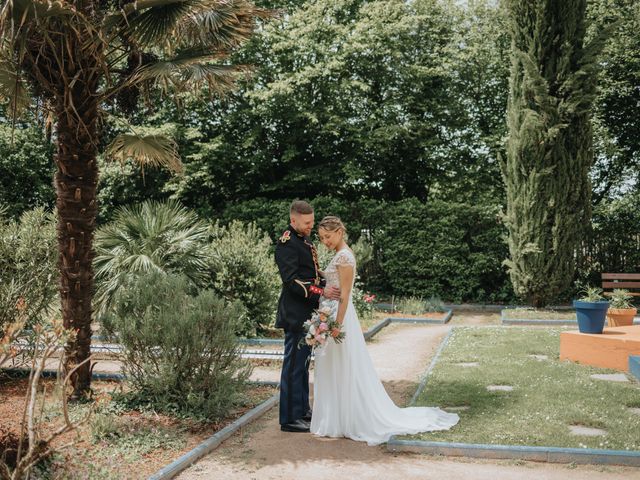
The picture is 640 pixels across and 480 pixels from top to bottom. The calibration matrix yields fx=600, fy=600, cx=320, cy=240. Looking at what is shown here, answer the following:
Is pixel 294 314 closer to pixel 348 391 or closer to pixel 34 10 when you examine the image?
pixel 348 391

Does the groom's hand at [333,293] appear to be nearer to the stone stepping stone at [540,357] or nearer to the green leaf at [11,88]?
the green leaf at [11,88]

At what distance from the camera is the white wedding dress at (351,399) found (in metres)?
5.84

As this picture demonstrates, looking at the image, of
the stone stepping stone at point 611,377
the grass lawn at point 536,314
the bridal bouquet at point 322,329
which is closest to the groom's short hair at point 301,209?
the bridal bouquet at point 322,329

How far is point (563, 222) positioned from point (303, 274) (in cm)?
1072

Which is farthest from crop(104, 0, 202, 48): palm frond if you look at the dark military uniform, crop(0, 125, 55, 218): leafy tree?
crop(0, 125, 55, 218): leafy tree

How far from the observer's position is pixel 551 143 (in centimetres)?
1484

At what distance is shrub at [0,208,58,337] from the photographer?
26.8 feet

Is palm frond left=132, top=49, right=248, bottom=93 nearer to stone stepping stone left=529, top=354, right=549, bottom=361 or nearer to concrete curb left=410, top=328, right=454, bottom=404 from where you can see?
concrete curb left=410, top=328, right=454, bottom=404

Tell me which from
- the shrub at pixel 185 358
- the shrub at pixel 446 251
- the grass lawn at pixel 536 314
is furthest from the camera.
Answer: the shrub at pixel 446 251

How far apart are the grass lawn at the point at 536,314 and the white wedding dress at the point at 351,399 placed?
8591mm

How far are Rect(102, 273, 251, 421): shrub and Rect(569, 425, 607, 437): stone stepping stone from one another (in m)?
3.36

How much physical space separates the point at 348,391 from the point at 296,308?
0.97m

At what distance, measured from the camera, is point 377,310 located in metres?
16.4

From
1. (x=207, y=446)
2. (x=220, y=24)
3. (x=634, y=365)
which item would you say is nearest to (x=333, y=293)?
(x=207, y=446)
